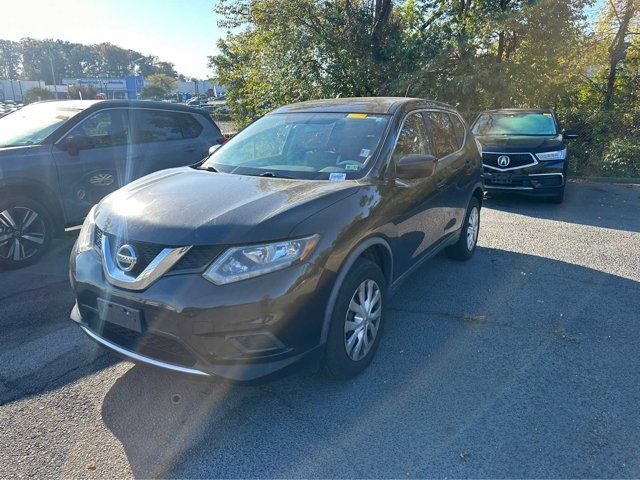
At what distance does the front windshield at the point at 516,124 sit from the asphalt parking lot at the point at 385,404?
5.47 m

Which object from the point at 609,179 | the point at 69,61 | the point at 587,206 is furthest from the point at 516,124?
the point at 69,61

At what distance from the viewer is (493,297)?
4.43 m

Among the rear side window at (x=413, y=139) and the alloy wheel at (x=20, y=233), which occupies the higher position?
the rear side window at (x=413, y=139)

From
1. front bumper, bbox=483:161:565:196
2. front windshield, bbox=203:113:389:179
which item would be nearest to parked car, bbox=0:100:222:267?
front windshield, bbox=203:113:389:179

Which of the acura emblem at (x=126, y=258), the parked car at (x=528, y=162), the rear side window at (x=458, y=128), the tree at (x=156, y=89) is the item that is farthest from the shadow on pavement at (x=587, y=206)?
the tree at (x=156, y=89)

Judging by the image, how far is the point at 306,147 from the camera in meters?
3.69

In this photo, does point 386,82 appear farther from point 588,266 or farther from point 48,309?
point 48,309

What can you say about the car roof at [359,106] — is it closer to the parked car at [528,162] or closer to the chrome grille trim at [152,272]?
the chrome grille trim at [152,272]

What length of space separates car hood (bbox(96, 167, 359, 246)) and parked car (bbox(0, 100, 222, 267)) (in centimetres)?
251

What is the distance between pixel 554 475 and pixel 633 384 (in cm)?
115

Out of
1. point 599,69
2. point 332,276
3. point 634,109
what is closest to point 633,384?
point 332,276

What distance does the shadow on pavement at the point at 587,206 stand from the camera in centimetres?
743

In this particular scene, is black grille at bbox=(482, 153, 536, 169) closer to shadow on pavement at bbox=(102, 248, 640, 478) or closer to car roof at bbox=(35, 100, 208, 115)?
shadow on pavement at bbox=(102, 248, 640, 478)

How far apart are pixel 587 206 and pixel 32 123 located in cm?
879
